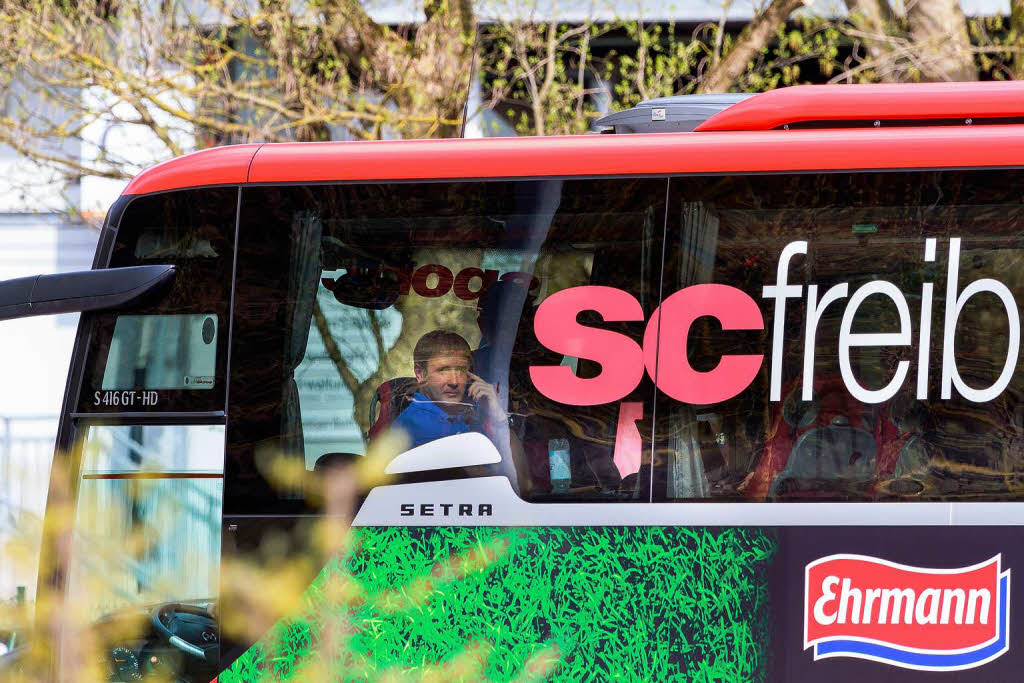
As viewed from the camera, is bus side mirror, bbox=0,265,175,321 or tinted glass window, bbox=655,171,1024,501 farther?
bus side mirror, bbox=0,265,175,321

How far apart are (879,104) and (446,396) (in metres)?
1.89

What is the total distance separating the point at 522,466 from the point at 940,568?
1461 mm

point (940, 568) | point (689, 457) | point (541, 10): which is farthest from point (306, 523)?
point (541, 10)

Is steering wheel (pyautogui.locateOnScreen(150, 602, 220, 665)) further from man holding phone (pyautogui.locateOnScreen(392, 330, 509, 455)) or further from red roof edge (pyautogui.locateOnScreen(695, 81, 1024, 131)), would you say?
red roof edge (pyautogui.locateOnScreen(695, 81, 1024, 131))

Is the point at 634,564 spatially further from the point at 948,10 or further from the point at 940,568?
the point at 948,10

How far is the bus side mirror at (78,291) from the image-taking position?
3787 mm

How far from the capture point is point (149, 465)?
12.4 feet

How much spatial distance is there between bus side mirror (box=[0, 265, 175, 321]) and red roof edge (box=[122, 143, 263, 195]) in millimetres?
330

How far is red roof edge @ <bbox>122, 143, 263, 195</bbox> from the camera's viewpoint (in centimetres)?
385

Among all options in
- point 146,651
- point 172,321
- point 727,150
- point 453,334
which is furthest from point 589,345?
point 146,651

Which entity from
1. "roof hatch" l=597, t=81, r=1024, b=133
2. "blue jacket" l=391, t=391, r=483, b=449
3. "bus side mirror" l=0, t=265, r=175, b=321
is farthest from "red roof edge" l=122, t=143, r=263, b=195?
"roof hatch" l=597, t=81, r=1024, b=133

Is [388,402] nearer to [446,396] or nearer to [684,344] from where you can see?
[446,396]

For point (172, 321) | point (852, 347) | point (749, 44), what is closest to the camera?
point (852, 347)

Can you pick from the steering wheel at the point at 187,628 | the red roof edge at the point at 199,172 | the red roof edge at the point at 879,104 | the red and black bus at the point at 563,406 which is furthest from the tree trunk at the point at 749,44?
the steering wheel at the point at 187,628
